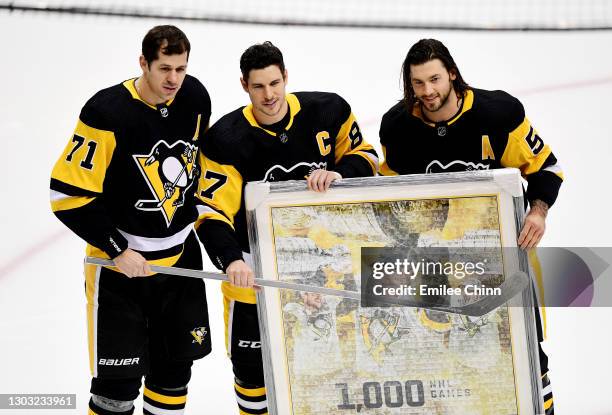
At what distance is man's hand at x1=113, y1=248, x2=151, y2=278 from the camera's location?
2605 mm

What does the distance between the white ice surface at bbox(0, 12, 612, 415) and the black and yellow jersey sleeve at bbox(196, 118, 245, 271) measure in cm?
75

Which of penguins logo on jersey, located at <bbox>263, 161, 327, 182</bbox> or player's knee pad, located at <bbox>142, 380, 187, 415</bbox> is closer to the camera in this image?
penguins logo on jersey, located at <bbox>263, 161, 327, 182</bbox>

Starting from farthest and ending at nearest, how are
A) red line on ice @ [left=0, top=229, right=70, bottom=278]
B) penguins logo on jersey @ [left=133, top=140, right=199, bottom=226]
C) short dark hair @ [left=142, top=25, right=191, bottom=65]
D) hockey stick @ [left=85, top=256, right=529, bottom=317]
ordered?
red line on ice @ [left=0, top=229, right=70, bottom=278] < penguins logo on jersey @ [left=133, top=140, right=199, bottom=226] < short dark hair @ [left=142, top=25, right=191, bottom=65] < hockey stick @ [left=85, top=256, right=529, bottom=317]

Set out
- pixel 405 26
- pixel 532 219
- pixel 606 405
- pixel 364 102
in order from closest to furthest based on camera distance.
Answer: pixel 532 219, pixel 606 405, pixel 364 102, pixel 405 26

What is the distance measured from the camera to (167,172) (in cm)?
267

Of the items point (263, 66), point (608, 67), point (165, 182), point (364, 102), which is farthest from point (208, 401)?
point (608, 67)

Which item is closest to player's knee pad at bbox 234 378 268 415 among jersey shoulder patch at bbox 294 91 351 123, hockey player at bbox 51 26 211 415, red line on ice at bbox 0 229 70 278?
hockey player at bbox 51 26 211 415

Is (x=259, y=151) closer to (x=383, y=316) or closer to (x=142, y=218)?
(x=142, y=218)

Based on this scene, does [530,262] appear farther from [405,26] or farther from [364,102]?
[405,26]

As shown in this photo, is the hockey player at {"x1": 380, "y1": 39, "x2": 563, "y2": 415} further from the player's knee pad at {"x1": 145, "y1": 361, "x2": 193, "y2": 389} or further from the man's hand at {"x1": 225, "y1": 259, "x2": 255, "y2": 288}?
the player's knee pad at {"x1": 145, "y1": 361, "x2": 193, "y2": 389}

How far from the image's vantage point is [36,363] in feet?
10.8

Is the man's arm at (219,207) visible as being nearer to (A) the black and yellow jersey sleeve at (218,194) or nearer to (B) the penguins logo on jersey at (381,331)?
(A) the black and yellow jersey sleeve at (218,194)

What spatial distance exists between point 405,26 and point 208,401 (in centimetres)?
250

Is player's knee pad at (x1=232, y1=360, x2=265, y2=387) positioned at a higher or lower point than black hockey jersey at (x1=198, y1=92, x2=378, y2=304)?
lower
